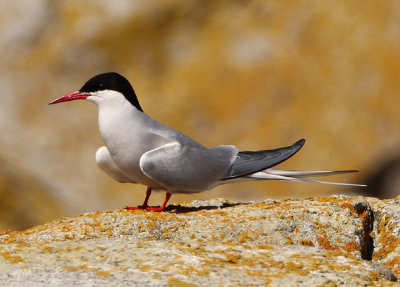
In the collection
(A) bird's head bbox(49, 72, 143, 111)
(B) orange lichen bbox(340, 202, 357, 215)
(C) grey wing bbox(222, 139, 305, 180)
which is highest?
(A) bird's head bbox(49, 72, 143, 111)

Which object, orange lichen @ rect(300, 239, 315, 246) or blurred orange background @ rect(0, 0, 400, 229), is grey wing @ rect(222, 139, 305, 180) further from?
blurred orange background @ rect(0, 0, 400, 229)

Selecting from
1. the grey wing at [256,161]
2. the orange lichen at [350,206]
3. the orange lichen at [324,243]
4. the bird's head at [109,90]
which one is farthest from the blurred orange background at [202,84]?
the orange lichen at [324,243]

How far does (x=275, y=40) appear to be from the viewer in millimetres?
10367

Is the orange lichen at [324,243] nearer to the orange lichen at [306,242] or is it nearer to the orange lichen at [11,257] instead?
the orange lichen at [306,242]

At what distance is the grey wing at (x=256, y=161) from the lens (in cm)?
533

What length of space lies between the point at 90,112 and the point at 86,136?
44 centimetres

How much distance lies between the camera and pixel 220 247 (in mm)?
3428

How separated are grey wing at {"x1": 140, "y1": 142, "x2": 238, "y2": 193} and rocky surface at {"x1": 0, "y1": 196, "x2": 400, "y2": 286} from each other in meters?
0.22

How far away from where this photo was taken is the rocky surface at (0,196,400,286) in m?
2.96

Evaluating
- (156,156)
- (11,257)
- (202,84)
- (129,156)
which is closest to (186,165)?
(156,156)

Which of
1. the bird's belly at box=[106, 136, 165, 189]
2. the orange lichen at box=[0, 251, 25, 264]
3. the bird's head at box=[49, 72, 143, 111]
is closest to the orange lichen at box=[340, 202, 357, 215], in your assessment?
the bird's belly at box=[106, 136, 165, 189]

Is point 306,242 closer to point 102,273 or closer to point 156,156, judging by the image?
point 156,156

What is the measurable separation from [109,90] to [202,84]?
4.94 m

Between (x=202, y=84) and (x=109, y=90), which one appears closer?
(x=109, y=90)
